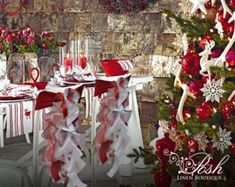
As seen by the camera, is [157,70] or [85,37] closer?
[157,70]

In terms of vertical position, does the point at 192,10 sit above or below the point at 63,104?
above

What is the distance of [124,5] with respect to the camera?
499 cm

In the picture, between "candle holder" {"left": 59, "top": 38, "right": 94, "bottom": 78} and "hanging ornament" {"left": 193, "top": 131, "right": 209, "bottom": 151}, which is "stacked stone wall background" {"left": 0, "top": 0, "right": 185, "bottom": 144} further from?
"hanging ornament" {"left": 193, "top": 131, "right": 209, "bottom": 151}

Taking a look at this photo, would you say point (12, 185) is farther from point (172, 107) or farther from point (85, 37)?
point (85, 37)

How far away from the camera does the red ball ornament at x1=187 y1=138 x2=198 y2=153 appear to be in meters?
1.94

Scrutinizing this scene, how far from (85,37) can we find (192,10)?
3398 millimetres

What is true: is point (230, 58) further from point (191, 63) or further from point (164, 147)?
point (164, 147)

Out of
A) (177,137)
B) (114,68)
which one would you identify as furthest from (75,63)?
(177,137)

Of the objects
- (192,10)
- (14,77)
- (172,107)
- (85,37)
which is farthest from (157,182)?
(85,37)

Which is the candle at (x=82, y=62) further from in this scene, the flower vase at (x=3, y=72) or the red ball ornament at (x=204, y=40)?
the red ball ornament at (x=204, y=40)

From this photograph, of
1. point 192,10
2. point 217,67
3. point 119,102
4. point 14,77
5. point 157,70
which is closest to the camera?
point 217,67

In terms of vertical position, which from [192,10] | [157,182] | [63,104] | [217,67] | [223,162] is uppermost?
[192,10]

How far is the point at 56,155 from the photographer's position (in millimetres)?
2223

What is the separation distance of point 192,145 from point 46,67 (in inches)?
57.3
